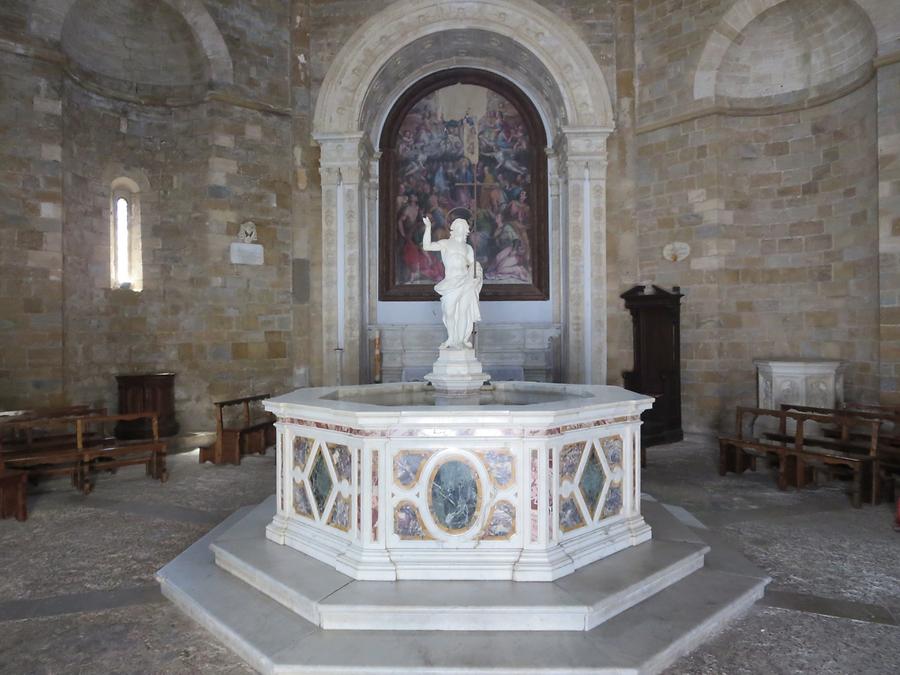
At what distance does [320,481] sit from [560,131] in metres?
7.69

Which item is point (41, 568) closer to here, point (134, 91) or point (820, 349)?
point (134, 91)

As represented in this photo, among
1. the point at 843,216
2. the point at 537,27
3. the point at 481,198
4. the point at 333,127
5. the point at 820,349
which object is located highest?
the point at 537,27

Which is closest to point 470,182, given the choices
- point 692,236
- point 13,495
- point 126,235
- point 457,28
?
point 457,28

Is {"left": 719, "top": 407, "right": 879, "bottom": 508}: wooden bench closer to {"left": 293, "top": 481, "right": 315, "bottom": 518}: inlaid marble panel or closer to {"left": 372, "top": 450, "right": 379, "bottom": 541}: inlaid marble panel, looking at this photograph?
{"left": 372, "top": 450, "right": 379, "bottom": 541}: inlaid marble panel

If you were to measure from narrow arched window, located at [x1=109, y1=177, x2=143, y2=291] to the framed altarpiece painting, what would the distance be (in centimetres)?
373

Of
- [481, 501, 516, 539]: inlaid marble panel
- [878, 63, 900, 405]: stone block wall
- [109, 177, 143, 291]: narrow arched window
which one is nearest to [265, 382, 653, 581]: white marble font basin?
[481, 501, 516, 539]: inlaid marble panel

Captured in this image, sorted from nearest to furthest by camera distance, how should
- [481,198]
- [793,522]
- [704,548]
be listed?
[704,548] → [793,522] → [481,198]

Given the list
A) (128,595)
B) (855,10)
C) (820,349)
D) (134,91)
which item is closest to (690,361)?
(820,349)

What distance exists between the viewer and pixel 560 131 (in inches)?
378

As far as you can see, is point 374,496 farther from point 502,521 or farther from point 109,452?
point 109,452

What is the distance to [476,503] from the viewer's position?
3354mm

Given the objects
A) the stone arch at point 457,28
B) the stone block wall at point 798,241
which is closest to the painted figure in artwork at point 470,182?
the stone arch at point 457,28

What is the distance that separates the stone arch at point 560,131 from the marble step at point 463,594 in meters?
5.69

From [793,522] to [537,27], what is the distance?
308 inches
